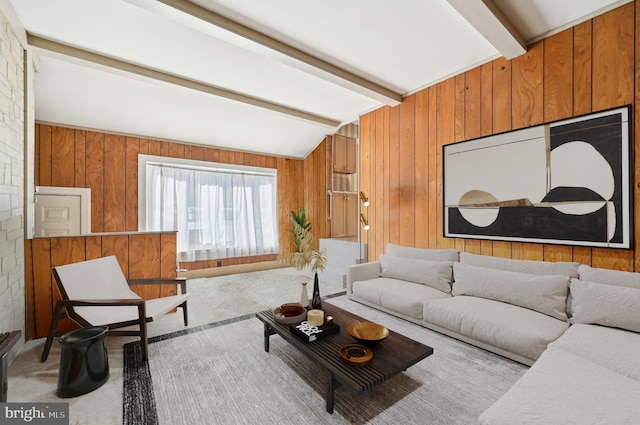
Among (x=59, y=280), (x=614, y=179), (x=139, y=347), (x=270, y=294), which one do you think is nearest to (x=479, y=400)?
(x=614, y=179)

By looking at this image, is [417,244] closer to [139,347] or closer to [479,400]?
[479,400]

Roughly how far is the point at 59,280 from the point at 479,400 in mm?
3313

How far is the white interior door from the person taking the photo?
3811 mm

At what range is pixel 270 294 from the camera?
4.10 meters

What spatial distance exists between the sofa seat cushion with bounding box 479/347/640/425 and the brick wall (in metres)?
3.41

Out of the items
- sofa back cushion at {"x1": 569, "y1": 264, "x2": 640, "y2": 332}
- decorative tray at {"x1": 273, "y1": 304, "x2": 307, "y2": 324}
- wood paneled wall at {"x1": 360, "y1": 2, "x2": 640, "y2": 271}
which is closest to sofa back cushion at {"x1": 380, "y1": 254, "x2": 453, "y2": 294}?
wood paneled wall at {"x1": 360, "y1": 2, "x2": 640, "y2": 271}

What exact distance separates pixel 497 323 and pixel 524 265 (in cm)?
73

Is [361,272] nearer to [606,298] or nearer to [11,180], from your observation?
[606,298]

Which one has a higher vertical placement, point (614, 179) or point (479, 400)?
point (614, 179)

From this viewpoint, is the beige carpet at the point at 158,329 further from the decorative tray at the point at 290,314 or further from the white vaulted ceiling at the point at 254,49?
the white vaulted ceiling at the point at 254,49

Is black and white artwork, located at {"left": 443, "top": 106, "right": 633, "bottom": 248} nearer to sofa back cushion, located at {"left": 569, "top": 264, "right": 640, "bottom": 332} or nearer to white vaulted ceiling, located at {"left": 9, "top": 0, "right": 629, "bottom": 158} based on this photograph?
sofa back cushion, located at {"left": 569, "top": 264, "right": 640, "bottom": 332}

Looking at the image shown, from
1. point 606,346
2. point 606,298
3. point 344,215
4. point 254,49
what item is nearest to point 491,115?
point 606,298

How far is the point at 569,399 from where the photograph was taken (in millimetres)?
1213

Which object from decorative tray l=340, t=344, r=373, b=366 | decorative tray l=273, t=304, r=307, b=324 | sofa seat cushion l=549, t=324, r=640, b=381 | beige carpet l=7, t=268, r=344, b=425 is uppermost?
sofa seat cushion l=549, t=324, r=640, b=381
